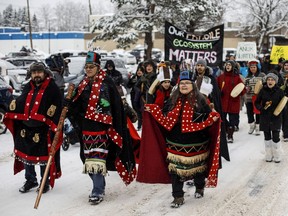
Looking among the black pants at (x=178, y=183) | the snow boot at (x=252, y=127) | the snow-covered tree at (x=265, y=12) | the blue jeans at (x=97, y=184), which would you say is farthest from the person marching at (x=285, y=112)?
the snow-covered tree at (x=265, y=12)

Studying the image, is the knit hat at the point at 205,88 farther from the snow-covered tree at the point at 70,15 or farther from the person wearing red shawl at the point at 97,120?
the snow-covered tree at the point at 70,15

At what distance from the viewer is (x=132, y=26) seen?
2305cm

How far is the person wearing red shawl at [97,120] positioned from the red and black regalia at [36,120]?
335mm

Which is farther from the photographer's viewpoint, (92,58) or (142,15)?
(142,15)

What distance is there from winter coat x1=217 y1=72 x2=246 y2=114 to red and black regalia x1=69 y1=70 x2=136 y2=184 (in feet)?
15.6

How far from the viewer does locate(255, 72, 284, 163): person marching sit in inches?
324

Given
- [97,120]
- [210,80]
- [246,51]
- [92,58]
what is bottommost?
[97,120]

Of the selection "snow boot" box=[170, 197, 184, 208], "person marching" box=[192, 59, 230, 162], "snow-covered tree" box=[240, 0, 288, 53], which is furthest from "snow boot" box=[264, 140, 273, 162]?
"snow-covered tree" box=[240, 0, 288, 53]

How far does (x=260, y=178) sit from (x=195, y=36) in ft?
13.0

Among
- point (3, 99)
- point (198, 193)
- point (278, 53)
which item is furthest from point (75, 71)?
point (198, 193)

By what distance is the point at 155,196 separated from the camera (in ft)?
20.9

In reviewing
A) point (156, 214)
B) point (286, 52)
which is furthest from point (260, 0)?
point (156, 214)

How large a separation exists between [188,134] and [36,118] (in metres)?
1.95

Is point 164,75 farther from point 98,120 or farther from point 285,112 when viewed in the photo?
point 285,112
